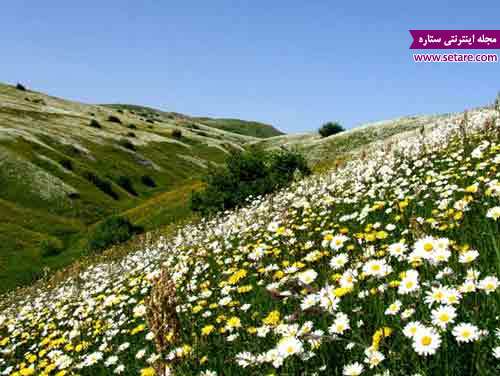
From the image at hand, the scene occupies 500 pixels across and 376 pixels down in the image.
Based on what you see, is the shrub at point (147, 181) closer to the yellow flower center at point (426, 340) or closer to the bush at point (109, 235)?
the bush at point (109, 235)

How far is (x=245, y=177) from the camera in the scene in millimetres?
26828

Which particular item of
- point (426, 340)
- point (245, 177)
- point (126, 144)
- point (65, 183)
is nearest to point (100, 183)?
point (65, 183)

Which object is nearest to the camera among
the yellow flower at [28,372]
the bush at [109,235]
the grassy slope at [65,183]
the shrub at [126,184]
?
the yellow flower at [28,372]

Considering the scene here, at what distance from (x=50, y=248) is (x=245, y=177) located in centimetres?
1731

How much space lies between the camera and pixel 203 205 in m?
26.2

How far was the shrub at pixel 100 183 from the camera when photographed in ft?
172

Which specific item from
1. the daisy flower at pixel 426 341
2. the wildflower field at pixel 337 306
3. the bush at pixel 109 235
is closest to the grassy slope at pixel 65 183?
the bush at pixel 109 235

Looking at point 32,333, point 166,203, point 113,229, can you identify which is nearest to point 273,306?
point 32,333

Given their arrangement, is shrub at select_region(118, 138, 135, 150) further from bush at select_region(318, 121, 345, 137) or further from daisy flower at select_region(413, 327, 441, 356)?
daisy flower at select_region(413, 327, 441, 356)

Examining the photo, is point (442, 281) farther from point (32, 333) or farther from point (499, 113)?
point (499, 113)

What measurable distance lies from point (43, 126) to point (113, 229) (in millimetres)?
45257

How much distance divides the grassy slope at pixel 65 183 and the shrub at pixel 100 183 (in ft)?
1.84

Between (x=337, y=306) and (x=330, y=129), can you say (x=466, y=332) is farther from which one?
(x=330, y=129)

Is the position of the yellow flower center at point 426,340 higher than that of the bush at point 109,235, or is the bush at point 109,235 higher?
the yellow flower center at point 426,340
